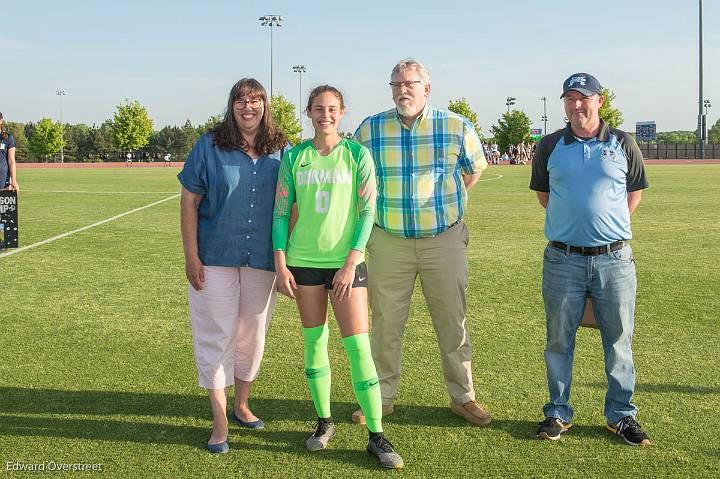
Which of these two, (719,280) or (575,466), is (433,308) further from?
(719,280)

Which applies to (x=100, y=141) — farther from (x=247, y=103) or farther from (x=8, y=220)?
(x=247, y=103)

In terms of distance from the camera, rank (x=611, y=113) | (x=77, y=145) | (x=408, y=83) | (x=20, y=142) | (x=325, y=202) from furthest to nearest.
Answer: (x=77, y=145), (x=20, y=142), (x=611, y=113), (x=408, y=83), (x=325, y=202)

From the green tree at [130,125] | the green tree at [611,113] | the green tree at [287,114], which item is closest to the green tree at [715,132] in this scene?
the green tree at [611,113]

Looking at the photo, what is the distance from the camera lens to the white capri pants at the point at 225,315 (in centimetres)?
382

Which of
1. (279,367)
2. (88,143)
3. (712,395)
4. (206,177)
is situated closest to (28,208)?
(279,367)

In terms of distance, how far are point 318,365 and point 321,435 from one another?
40cm

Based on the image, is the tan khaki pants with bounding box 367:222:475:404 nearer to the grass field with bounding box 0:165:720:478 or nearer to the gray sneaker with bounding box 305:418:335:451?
the grass field with bounding box 0:165:720:478

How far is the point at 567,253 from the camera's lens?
3914 millimetres

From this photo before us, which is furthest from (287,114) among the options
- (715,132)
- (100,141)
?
(715,132)

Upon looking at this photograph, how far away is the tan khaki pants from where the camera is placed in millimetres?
4227

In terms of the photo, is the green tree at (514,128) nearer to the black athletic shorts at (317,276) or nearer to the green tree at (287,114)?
the green tree at (287,114)

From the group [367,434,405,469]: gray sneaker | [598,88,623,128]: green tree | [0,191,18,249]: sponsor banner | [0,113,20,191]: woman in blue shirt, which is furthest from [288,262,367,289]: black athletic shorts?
[598,88,623,128]: green tree

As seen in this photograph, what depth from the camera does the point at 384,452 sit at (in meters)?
3.59

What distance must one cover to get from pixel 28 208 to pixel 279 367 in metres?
14.9
